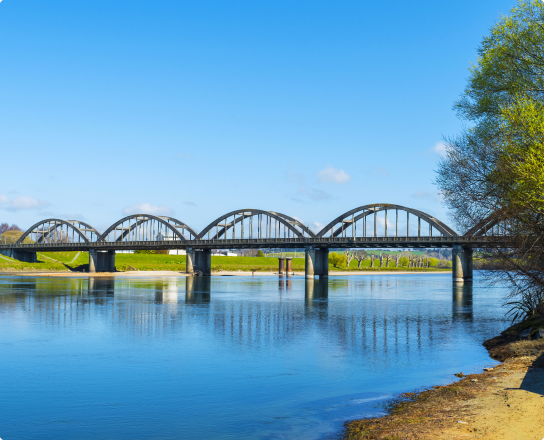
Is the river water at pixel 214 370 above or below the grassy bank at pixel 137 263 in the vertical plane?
above

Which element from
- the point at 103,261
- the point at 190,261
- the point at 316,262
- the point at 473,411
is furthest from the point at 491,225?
the point at 103,261

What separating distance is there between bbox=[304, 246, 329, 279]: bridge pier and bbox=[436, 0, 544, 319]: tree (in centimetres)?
8559

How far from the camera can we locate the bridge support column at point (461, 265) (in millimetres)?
99125

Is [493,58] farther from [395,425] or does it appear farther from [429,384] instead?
[395,425]

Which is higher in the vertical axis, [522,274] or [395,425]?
[522,274]

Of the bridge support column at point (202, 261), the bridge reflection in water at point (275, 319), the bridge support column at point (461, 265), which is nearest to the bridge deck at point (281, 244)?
the bridge support column at point (461, 265)

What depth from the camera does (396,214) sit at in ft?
390

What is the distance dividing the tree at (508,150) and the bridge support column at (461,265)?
78919mm

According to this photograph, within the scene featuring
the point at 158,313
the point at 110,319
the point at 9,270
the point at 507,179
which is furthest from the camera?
the point at 9,270

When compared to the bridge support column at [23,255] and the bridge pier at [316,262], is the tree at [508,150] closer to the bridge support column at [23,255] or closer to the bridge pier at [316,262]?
the bridge pier at [316,262]

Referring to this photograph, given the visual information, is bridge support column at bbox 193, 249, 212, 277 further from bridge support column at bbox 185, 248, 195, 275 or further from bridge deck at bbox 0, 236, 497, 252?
bridge deck at bbox 0, 236, 497, 252

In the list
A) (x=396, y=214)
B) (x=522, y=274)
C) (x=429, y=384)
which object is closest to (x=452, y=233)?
(x=396, y=214)

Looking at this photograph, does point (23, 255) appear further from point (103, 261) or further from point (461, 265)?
point (461, 265)

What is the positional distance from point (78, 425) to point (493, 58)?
775 inches
